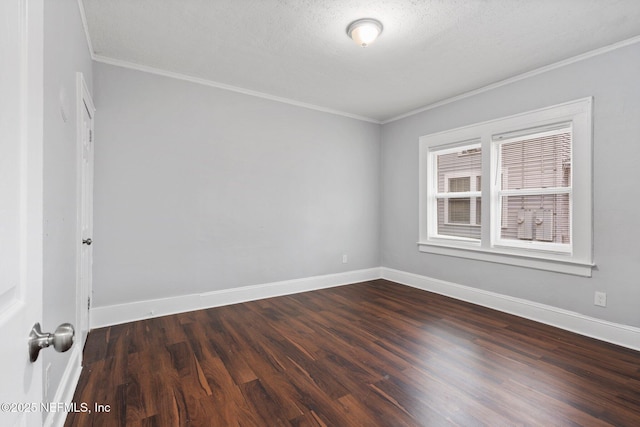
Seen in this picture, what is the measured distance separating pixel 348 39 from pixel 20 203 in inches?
107

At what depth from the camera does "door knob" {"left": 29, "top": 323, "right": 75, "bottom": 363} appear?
0.60m

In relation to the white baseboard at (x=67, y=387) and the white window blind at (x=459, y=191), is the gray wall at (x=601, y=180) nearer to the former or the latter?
the white window blind at (x=459, y=191)

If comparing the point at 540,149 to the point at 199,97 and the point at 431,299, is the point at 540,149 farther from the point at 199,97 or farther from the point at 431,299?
the point at 199,97

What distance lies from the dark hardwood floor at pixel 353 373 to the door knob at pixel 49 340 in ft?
4.56

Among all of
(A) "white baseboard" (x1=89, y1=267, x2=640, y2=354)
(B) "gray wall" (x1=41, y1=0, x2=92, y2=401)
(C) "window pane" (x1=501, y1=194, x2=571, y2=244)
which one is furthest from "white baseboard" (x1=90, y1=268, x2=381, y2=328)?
(C) "window pane" (x1=501, y1=194, x2=571, y2=244)

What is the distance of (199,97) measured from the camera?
350cm

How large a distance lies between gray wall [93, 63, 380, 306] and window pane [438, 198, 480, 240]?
1.26 meters

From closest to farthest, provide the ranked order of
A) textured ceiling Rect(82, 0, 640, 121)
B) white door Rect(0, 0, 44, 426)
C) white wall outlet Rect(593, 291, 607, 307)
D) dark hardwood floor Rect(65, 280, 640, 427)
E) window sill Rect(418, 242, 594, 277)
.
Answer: white door Rect(0, 0, 44, 426) < dark hardwood floor Rect(65, 280, 640, 427) < textured ceiling Rect(82, 0, 640, 121) < white wall outlet Rect(593, 291, 607, 307) < window sill Rect(418, 242, 594, 277)

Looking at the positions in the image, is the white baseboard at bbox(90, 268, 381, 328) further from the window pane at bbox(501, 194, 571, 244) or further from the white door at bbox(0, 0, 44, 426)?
the white door at bbox(0, 0, 44, 426)

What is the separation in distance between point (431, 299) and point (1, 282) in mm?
4077

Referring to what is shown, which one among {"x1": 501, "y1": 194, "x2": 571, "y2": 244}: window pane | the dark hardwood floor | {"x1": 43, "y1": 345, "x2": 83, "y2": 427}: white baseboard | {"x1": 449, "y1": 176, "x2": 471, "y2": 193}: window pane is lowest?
the dark hardwood floor

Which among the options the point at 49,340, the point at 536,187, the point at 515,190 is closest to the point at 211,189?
the point at 49,340

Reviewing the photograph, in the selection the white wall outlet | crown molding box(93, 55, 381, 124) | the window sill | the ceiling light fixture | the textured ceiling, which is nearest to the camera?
the textured ceiling

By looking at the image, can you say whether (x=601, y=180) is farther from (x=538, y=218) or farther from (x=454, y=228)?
(x=454, y=228)
